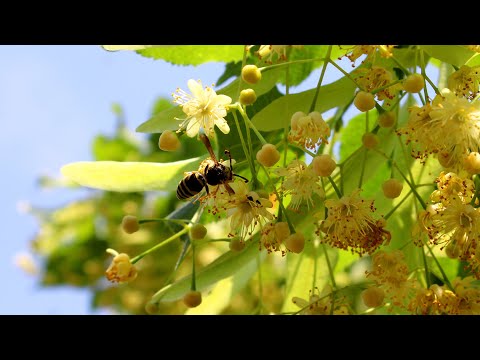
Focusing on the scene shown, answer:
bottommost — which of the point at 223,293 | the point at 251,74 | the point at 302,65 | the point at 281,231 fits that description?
the point at 281,231

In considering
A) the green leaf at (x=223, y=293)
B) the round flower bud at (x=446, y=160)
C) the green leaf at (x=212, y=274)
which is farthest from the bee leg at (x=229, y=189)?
the green leaf at (x=223, y=293)

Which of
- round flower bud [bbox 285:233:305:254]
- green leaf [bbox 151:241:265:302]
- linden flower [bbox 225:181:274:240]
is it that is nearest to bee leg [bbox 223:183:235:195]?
linden flower [bbox 225:181:274:240]

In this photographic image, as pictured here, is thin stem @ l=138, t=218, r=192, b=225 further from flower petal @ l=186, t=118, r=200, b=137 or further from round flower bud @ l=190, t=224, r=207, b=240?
flower petal @ l=186, t=118, r=200, b=137

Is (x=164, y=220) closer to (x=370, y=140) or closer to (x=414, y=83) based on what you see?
(x=370, y=140)

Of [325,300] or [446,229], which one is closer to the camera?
[446,229]

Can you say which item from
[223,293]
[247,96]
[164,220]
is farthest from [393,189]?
[223,293]

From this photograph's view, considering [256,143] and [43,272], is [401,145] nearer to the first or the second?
[256,143]
